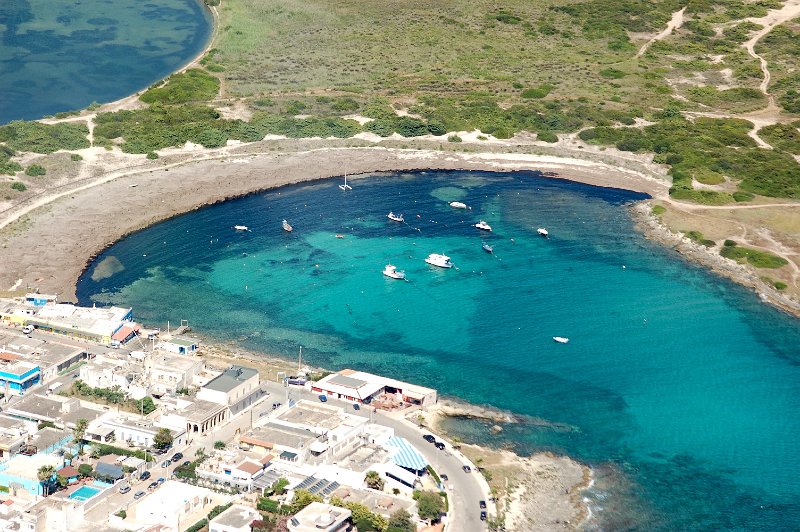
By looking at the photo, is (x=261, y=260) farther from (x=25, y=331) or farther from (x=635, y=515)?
(x=635, y=515)

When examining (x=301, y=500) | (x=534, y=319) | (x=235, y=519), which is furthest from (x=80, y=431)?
(x=534, y=319)

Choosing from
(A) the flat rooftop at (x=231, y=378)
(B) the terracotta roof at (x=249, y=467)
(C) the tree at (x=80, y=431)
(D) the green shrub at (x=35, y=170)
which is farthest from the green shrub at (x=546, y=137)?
(C) the tree at (x=80, y=431)

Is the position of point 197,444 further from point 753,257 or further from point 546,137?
point 546,137

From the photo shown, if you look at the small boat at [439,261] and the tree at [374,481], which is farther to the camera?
the small boat at [439,261]

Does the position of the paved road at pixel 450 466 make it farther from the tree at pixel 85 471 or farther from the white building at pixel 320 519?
the tree at pixel 85 471

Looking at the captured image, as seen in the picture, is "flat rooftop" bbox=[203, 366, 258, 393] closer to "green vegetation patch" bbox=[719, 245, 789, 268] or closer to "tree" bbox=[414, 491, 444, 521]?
"tree" bbox=[414, 491, 444, 521]

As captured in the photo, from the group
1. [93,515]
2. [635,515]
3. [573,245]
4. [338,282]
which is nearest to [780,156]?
[573,245]
